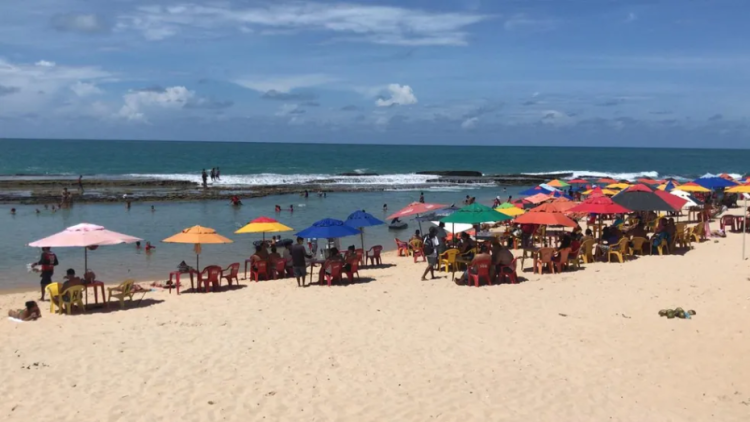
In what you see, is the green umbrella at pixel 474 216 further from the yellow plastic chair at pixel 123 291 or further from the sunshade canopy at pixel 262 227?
the yellow plastic chair at pixel 123 291

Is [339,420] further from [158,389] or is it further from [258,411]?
[158,389]

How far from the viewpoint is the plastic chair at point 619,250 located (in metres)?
15.2

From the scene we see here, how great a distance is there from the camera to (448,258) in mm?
14562

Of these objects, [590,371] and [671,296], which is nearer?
[590,371]

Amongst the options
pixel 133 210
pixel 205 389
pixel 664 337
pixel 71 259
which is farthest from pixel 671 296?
pixel 133 210

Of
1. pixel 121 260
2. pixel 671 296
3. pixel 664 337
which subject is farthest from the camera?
pixel 121 260

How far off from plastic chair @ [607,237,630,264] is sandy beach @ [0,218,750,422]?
2.63 m

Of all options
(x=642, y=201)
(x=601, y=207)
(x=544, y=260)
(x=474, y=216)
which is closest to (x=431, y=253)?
(x=474, y=216)

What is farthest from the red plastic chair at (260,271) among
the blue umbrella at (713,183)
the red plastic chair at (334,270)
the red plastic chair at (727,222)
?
the blue umbrella at (713,183)

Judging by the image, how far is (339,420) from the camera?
6469 mm

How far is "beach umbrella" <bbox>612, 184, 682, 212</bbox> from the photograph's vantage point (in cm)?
1552

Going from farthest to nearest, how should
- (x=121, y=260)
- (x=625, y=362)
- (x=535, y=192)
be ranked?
1. (x=535, y=192)
2. (x=121, y=260)
3. (x=625, y=362)

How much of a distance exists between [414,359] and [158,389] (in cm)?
322

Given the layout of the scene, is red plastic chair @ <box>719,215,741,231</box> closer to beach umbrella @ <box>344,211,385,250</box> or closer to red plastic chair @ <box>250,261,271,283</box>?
beach umbrella @ <box>344,211,385,250</box>
